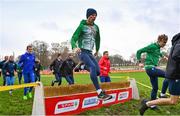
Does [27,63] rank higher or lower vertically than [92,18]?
lower

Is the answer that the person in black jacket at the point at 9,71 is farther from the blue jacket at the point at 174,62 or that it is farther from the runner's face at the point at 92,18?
the blue jacket at the point at 174,62

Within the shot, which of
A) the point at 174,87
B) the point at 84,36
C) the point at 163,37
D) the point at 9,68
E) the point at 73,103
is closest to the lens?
the point at 174,87

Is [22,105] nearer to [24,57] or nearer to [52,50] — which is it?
[24,57]

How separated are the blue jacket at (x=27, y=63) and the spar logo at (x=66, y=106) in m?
4.82

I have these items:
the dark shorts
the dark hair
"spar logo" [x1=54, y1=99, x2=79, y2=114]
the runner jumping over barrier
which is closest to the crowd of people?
"spar logo" [x1=54, y1=99, x2=79, y2=114]

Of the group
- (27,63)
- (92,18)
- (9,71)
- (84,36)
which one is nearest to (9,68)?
(9,71)

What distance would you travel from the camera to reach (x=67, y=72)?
65.2ft

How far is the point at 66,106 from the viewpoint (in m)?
9.49

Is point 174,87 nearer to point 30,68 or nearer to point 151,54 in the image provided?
point 151,54

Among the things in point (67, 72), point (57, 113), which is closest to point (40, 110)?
point (57, 113)

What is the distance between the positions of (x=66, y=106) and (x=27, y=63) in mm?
5283

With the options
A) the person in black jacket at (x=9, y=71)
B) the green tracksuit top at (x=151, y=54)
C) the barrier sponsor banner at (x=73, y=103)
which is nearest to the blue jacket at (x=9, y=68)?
the person in black jacket at (x=9, y=71)

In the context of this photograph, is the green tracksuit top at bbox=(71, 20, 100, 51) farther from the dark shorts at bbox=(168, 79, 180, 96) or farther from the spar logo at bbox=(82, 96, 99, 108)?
the dark shorts at bbox=(168, 79, 180, 96)

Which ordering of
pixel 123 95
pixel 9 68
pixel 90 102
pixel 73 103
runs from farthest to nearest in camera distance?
pixel 9 68 < pixel 123 95 < pixel 90 102 < pixel 73 103
